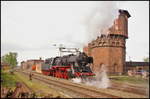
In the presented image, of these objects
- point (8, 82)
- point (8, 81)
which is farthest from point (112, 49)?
point (8, 82)

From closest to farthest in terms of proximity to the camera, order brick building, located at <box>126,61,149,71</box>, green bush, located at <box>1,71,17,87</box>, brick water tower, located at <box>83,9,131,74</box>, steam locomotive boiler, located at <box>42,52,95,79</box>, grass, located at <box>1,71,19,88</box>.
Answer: grass, located at <box>1,71,19,88</box> < green bush, located at <box>1,71,17,87</box> < steam locomotive boiler, located at <box>42,52,95,79</box> < brick water tower, located at <box>83,9,131,74</box> < brick building, located at <box>126,61,149,71</box>

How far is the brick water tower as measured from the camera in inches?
1716

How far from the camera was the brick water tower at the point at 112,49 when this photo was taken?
43594 mm

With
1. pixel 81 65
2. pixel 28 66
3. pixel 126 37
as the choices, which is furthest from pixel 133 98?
pixel 28 66

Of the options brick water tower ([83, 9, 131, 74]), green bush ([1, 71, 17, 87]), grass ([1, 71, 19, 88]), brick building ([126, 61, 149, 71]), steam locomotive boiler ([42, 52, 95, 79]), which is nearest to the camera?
grass ([1, 71, 19, 88])

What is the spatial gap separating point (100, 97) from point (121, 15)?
3649 centimetres

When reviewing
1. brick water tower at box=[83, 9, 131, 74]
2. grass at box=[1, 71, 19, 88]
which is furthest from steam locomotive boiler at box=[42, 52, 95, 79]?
brick water tower at box=[83, 9, 131, 74]

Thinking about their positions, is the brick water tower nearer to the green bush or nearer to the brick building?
the brick building

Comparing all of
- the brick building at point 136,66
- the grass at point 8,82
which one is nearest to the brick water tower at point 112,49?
the brick building at point 136,66

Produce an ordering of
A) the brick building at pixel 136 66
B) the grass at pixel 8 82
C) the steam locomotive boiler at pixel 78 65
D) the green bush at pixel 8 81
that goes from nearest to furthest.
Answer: the grass at pixel 8 82
the green bush at pixel 8 81
the steam locomotive boiler at pixel 78 65
the brick building at pixel 136 66

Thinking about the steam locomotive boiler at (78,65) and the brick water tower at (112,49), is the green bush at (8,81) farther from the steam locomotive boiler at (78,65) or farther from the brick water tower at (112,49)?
the brick water tower at (112,49)

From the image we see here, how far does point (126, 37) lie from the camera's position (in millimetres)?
46594

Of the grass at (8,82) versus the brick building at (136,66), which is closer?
the grass at (8,82)

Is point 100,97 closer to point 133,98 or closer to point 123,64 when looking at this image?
point 133,98
